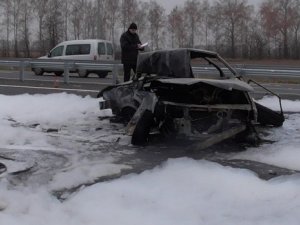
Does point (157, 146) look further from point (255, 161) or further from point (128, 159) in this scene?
point (255, 161)

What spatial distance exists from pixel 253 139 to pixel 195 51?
66.8 inches

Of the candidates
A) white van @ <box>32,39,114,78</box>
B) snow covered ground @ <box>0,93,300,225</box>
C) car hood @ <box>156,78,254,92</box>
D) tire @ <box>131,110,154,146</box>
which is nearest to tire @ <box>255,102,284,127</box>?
snow covered ground @ <box>0,93,300,225</box>

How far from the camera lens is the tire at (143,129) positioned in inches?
282

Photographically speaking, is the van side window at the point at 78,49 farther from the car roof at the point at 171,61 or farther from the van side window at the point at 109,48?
the car roof at the point at 171,61

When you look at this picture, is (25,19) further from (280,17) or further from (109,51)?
(109,51)

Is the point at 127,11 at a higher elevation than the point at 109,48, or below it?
higher

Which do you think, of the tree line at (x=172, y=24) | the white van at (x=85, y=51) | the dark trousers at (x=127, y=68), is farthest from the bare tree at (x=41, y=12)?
the dark trousers at (x=127, y=68)

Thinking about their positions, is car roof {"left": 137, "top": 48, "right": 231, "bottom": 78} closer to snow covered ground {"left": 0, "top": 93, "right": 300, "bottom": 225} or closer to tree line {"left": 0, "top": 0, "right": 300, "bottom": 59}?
snow covered ground {"left": 0, "top": 93, "right": 300, "bottom": 225}

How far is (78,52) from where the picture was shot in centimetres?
2605

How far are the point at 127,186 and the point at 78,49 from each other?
2161cm

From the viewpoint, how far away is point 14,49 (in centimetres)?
5247

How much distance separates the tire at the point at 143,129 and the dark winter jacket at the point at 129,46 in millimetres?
4304

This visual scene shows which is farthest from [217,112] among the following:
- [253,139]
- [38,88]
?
[38,88]

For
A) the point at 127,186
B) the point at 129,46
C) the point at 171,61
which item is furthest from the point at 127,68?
the point at 127,186
